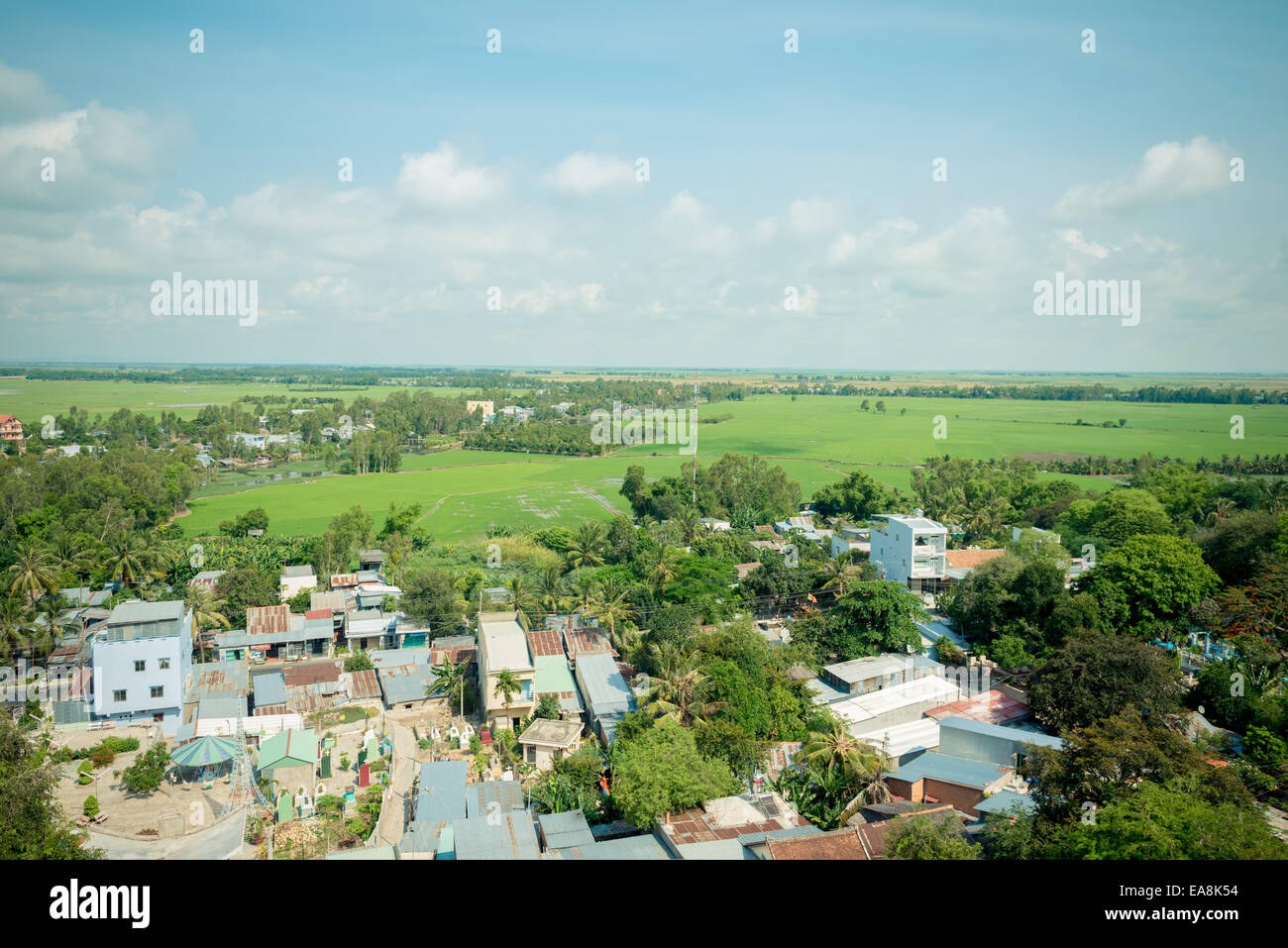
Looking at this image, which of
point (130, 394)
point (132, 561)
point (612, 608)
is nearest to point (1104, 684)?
point (612, 608)

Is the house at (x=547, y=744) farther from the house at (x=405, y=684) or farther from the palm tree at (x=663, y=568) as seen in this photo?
the palm tree at (x=663, y=568)

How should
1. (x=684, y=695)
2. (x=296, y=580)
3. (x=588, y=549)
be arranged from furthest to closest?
1. (x=588, y=549)
2. (x=296, y=580)
3. (x=684, y=695)

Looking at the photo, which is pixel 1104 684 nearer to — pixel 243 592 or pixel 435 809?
pixel 435 809

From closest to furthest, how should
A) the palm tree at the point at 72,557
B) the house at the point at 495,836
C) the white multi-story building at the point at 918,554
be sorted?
the house at the point at 495,836 → the white multi-story building at the point at 918,554 → the palm tree at the point at 72,557

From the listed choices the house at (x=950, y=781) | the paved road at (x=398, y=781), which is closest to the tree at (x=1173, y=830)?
the house at (x=950, y=781)

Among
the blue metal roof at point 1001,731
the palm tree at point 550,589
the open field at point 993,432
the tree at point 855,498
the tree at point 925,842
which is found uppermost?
the open field at point 993,432

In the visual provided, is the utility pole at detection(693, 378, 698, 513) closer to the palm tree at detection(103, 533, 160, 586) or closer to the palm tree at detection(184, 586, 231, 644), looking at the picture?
the palm tree at detection(184, 586, 231, 644)

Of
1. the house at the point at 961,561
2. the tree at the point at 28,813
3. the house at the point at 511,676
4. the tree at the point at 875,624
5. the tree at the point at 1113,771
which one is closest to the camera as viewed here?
Answer: the tree at the point at 28,813
